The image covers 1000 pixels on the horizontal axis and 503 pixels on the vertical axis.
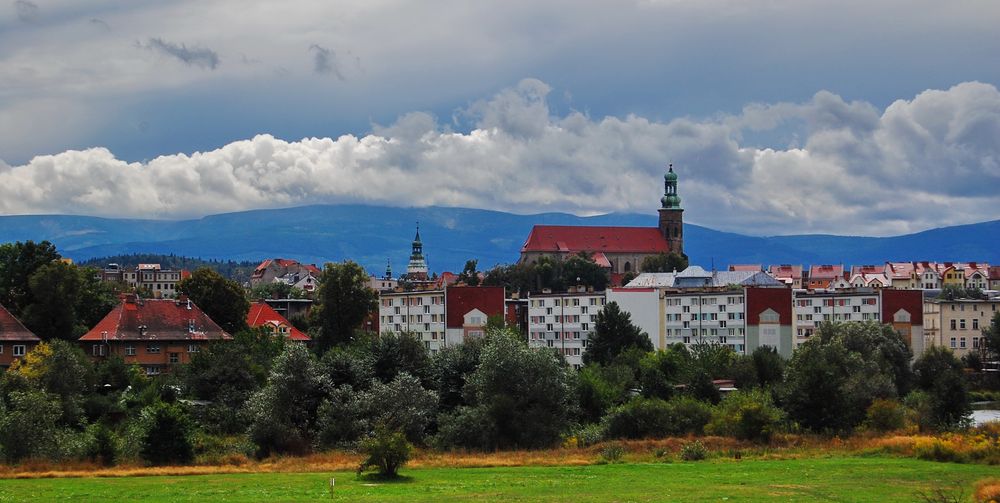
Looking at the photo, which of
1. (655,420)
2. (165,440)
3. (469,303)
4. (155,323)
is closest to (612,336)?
(469,303)

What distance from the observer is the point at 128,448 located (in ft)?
183

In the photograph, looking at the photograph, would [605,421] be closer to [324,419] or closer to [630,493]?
[324,419]

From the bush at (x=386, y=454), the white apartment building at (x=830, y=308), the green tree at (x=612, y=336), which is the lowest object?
the bush at (x=386, y=454)

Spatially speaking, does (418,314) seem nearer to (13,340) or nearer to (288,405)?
(13,340)

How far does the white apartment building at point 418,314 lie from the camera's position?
117 meters

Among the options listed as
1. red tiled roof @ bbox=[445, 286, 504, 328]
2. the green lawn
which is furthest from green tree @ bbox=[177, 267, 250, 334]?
the green lawn

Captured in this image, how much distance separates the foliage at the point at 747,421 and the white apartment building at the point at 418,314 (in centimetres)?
5266

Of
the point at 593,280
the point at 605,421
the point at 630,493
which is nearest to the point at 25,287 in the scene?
the point at 605,421

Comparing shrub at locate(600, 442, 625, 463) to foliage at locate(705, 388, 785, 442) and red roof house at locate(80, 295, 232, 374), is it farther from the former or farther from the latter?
red roof house at locate(80, 295, 232, 374)

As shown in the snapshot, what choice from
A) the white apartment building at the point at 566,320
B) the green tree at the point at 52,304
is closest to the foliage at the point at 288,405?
the green tree at the point at 52,304

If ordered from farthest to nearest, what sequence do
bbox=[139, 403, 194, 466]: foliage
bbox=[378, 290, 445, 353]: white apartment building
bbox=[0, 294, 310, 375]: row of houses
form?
bbox=[378, 290, 445, 353]: white apartment building < bbox=[0, 294, 310, 375]: row of houses < bbox=[139, 403, 194, 466]: foliage

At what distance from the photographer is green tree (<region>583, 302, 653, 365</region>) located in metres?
105

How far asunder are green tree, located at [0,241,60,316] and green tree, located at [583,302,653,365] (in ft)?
143

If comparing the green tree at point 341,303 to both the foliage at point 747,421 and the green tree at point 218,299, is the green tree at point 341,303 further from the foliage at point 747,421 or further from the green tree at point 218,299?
the foliage at point 747,421
